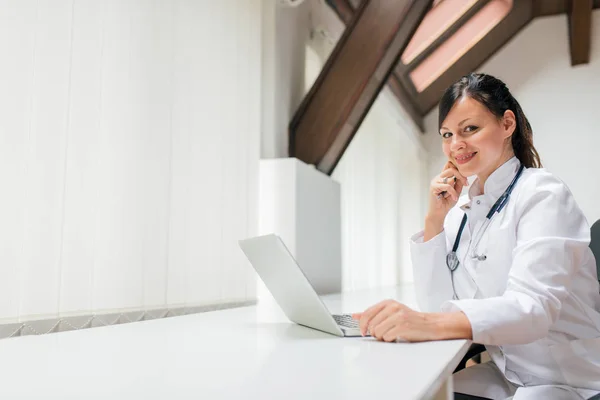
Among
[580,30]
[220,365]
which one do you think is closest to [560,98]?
[580,30]

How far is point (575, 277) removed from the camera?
3.28 feet

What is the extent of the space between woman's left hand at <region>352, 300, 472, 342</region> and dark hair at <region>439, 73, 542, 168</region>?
→ 48 cm

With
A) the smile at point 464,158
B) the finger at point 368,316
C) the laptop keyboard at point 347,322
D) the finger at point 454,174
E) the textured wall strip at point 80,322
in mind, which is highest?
the smile at point 464,158

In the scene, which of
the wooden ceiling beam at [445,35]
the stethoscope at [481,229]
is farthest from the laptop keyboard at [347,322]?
the wooden ceiling beam at [445,35]

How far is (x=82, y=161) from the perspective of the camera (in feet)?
4.00

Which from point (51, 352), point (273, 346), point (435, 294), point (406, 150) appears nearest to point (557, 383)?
point (435, 294)

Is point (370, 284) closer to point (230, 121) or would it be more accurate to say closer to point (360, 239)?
point (360, 239)

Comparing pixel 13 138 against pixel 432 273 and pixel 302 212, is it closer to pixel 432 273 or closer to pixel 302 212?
pixel 432 273

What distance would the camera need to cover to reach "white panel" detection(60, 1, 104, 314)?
1182 millimetres

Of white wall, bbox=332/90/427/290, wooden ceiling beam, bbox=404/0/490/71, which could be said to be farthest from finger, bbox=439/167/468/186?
wooden ceiling beam, bbox=404/0/490/71

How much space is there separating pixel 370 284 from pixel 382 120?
1.36m

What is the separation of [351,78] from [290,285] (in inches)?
65.2

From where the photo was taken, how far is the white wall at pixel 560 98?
459 cm

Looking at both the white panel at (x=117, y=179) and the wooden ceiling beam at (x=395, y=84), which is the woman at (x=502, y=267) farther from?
the wooden ceiling beam at (x=395, y=84)
